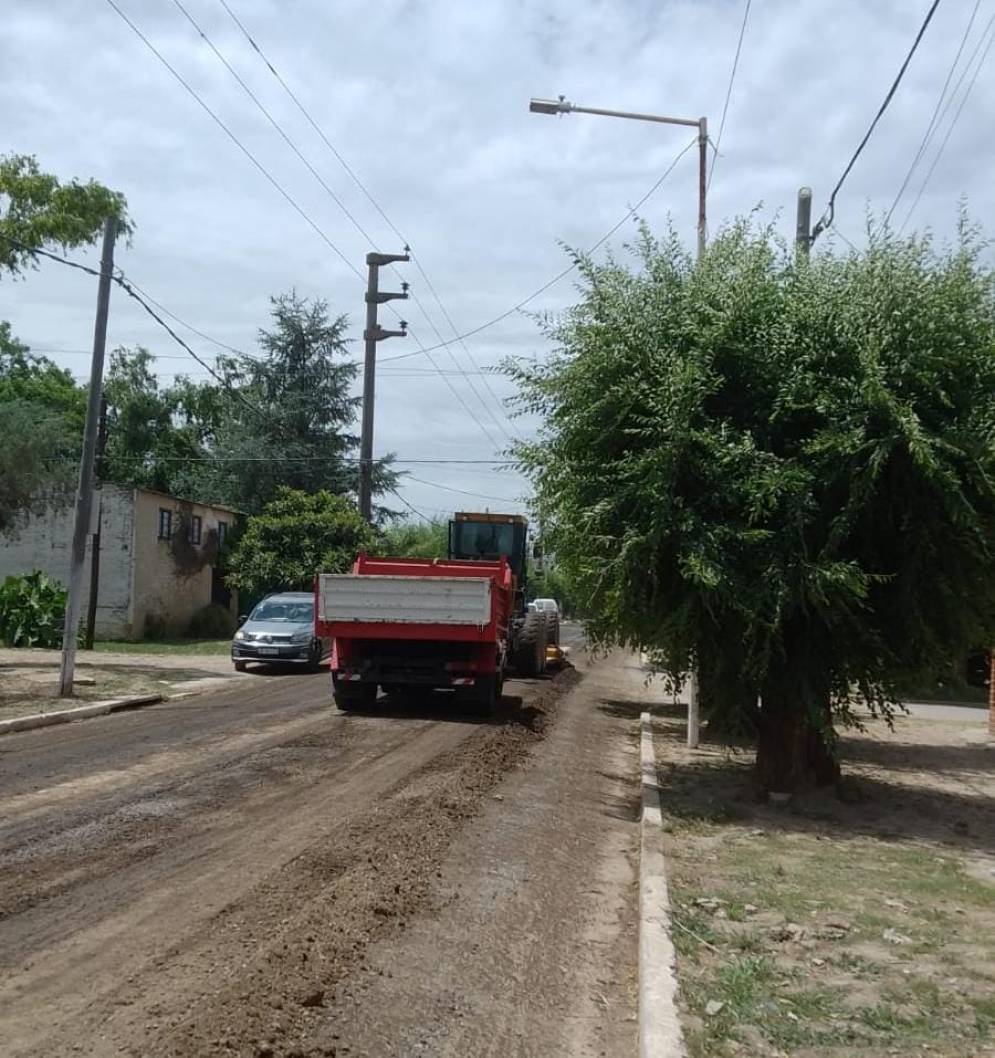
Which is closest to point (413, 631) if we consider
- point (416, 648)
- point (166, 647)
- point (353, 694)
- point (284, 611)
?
point (416, 648)

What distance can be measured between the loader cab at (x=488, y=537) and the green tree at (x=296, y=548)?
12.1m

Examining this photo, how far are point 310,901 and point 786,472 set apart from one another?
17.5 feet

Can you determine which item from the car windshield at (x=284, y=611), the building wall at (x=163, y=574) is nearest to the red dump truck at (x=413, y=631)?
the car windshield at (x=284, y=611)

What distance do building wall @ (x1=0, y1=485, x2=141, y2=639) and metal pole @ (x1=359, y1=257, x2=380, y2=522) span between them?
7.05 metres

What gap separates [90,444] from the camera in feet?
63.8

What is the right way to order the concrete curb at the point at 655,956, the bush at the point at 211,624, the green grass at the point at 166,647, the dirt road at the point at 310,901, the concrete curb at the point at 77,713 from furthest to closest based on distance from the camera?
the bush at the point at 211,624, the green grass at the point at 166,647, the concrete curb at the point at 77,713, the dirt road at the point at 310,901, the concrete curb at the point at 655,956

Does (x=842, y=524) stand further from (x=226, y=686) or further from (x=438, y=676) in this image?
(x=226, y=686)

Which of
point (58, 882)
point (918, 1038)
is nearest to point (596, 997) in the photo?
point (918, 1038)

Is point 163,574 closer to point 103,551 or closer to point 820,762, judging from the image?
point 103,551

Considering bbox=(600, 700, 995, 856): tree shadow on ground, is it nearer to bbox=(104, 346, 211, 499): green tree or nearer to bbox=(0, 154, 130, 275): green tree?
bbox=(0, 154, 130, 275): green tree

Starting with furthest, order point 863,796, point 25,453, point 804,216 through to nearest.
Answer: point 25,453 < point 804,216 < point 863,796

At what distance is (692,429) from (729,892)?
4148mm

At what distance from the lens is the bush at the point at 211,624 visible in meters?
39.6

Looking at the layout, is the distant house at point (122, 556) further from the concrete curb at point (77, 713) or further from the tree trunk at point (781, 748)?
the tree trunk at point (781, 748)
